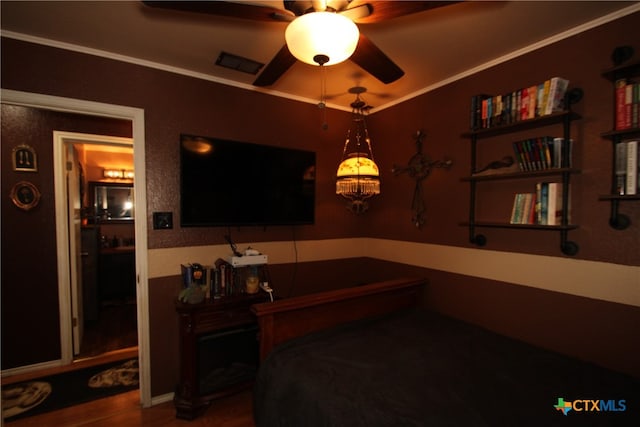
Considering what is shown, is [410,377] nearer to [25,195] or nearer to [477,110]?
[477,110]

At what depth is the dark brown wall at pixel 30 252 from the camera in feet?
8.59

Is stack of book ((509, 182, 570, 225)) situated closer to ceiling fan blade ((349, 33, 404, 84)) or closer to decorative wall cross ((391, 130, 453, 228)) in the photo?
decorative wall cross ((391, 130, 453, 228))

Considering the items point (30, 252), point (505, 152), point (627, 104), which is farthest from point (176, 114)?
point (627, 104)

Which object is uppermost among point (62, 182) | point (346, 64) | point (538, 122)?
point (346, 64)

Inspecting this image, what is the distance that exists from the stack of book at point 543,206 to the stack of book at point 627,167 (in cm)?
26

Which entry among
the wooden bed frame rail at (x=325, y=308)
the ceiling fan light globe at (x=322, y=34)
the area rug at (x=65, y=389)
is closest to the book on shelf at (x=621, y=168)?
the wooden bed frame rail at (x=325, y=308)

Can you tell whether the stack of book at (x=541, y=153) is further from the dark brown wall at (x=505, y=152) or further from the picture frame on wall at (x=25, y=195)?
the picture frame on wall at (x=25, y=195)

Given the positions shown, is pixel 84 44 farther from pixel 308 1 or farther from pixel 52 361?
pixel 52 361

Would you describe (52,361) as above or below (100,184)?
below

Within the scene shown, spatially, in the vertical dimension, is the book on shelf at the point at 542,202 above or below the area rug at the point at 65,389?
above

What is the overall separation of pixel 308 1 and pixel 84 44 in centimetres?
176

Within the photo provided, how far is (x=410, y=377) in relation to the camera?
1.42m

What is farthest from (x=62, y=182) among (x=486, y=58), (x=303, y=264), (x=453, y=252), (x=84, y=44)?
(x=486, y=58)

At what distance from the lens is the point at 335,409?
47.5 inches
